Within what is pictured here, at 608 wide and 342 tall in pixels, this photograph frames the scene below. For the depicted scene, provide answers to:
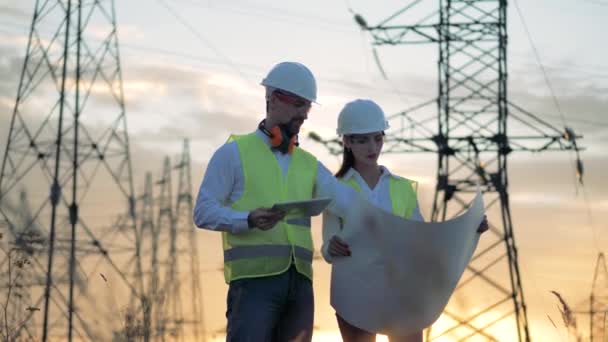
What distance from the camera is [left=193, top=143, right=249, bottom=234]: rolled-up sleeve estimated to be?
19.4ft

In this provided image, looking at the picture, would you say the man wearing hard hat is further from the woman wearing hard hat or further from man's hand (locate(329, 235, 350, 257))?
the woman wearing hard hat

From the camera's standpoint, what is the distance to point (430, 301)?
668 cm

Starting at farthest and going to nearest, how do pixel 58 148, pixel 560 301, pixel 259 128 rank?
pixel 58 148 → pixel 560 301 → pixel 259 128

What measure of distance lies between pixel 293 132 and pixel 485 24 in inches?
780

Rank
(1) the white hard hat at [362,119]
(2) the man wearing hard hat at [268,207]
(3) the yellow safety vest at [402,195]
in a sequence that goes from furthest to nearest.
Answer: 1. (3) the yellow safety vest at [402,195]
2. (1) the white hard hat at [362,119]
3. (2) the man wearing hard hat at [268,207]

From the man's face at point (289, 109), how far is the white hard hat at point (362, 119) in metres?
1.12

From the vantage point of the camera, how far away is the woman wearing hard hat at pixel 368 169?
7.41 m

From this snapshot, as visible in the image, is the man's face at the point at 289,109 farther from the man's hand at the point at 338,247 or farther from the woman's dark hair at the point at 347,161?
the woman's dark hair at the point at 347,161

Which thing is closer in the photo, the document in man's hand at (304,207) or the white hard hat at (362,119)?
the document in man's hand at (304,207)

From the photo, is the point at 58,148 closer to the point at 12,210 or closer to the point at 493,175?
the point at 12,210

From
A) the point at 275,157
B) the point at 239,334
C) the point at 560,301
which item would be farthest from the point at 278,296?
the point at 560,301

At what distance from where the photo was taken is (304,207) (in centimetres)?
570

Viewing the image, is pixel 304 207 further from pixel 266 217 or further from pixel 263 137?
pixel 263 137

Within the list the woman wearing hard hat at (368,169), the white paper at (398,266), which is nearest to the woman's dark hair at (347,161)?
the woman wearing hard hat at (368,169)
